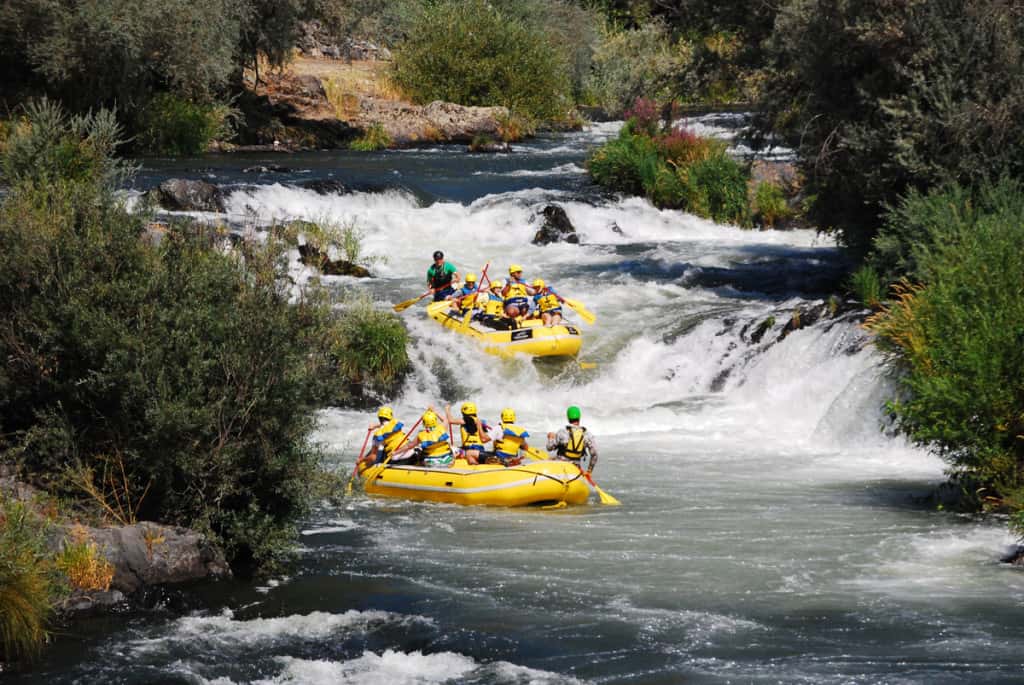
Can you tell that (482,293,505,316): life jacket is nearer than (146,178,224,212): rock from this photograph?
Yes

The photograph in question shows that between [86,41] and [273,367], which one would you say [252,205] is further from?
[273,367]

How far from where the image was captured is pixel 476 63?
1692 inches

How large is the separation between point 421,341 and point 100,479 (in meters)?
9.82

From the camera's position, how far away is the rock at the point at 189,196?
2534 centimetres

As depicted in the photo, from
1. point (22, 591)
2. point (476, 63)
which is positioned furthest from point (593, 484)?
point (476, 63)

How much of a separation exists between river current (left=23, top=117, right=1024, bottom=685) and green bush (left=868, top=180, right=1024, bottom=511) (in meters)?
0.68

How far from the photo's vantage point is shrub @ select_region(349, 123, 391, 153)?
37.9m

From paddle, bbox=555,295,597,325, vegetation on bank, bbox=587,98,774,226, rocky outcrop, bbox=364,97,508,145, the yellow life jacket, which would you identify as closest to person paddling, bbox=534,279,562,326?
paddle, bbox=555,295,597,325

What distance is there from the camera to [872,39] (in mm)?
19516

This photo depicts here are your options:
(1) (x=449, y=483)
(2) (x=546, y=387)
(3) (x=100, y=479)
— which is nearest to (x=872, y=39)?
(2) (x=546, y=387)

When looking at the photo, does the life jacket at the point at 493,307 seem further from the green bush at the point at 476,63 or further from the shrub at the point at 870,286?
the green bush at the point at 476,63

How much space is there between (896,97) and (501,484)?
351 inches

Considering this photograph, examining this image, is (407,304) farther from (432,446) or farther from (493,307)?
(432,446)

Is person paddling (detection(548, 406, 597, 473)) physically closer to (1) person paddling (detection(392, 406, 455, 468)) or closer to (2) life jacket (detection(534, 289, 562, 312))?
(1) person paddling (detection(392, 406, 455, 468))
